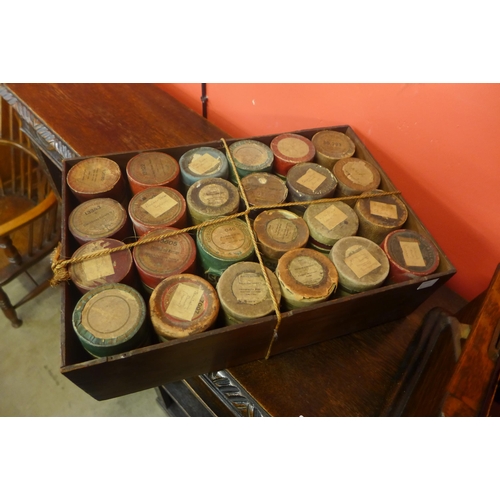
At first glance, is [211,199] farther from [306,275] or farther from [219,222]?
[306,275]

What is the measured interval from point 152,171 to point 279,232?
1.60 feet

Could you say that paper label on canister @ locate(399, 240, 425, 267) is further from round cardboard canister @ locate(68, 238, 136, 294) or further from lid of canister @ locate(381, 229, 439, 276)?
round cardboard canister @ locate(68, 238, 136, 294)

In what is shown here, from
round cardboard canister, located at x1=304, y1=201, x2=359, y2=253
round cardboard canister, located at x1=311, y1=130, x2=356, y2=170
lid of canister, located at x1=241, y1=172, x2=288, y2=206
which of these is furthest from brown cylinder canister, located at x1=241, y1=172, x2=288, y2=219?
round cardboard canister, located at x1=311, y1=130, x2=356, y2=170

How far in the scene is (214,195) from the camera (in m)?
1.17

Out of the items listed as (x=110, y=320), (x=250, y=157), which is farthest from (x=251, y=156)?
(x=110, y=320)

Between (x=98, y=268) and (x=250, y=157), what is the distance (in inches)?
25.4

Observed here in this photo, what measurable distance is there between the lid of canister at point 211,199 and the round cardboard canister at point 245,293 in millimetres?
204

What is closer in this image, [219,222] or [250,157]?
[219,222]

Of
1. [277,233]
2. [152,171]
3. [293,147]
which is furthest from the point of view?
[293,147]

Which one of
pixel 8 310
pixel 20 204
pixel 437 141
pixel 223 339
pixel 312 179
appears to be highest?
pixel 437 141

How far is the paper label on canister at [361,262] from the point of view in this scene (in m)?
1.04

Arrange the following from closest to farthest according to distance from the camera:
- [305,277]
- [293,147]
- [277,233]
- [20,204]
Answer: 1. [305,277]
2. [277,233]
3. [293,147]
4. [20,204]

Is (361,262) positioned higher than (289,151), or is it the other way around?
(289,151)

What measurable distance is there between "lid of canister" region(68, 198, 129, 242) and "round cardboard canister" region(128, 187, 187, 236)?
4 centimetres
